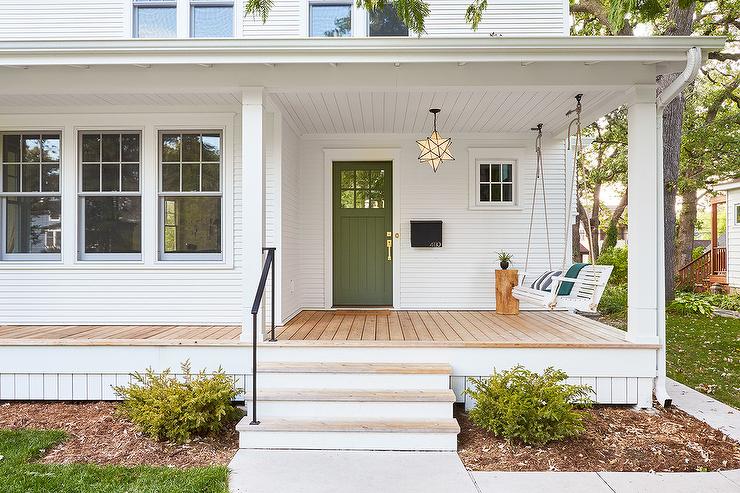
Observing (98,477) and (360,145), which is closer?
(98,477)

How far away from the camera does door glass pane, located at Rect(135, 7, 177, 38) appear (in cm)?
559

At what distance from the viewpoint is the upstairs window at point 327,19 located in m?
5.66

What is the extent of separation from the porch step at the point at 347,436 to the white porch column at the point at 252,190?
0.91m

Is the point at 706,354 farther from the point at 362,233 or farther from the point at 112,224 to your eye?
the point at 112,224

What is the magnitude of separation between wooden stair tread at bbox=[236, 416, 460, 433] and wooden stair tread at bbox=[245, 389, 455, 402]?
0.15 metres

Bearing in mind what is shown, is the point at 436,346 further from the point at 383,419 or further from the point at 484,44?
the point at 484,44

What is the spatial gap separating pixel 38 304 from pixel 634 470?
18.0 ft

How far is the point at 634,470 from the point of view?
2893 mm

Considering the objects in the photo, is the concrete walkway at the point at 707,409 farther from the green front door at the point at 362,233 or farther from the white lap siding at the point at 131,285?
the white lap siding at the point at 131,285

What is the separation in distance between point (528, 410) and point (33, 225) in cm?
510

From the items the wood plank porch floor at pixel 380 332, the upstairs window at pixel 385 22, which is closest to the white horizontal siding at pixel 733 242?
the wood plank porch floor at pixel 380 332

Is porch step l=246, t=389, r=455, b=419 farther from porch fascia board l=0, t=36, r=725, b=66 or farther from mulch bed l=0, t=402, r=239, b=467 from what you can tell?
porch fascia board l=0, t=36, r=725, b=66

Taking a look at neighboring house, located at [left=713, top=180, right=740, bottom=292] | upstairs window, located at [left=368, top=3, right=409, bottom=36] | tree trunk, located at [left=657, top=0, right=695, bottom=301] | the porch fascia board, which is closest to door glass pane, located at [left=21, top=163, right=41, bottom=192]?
the porch fascia board

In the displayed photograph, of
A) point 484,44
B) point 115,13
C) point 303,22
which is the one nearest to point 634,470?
point 484,44
